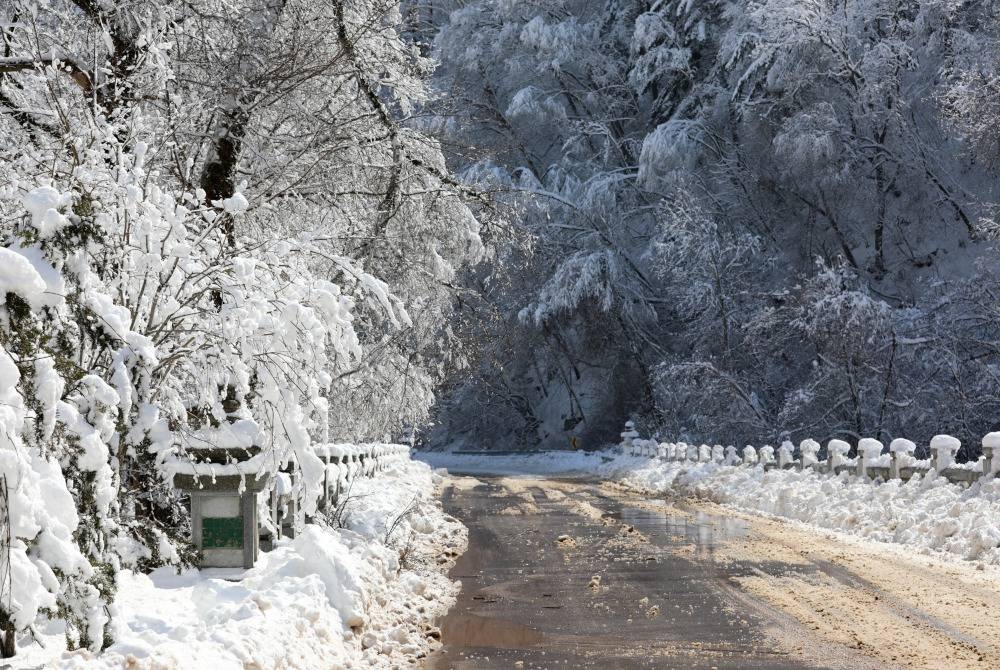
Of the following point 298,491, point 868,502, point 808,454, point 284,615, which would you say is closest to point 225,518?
point 298,491

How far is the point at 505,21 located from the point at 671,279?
15.9 metres

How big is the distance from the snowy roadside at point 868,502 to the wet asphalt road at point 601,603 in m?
2.12

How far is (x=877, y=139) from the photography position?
43.0 meters

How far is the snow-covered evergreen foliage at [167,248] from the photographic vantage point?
227 inches

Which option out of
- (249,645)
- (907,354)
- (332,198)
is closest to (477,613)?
(249,645)

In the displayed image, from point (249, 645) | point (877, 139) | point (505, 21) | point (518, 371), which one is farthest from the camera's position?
point (518, 371)

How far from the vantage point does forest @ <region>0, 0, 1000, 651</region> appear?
22.9ft

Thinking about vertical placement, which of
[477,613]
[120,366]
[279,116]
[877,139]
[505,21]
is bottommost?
[477,613]

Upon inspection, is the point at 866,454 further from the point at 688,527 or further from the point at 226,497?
the point at 226,497

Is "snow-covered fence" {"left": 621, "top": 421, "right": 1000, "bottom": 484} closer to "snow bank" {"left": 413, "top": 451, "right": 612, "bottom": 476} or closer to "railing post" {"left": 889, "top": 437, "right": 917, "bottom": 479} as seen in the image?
"railing post" {"left": 889, "top": 437, "right": 917, "bottom": 479}

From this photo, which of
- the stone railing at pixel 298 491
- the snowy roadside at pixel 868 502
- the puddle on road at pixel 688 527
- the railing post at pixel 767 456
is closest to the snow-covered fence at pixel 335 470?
the stone railing at pixel 298 491

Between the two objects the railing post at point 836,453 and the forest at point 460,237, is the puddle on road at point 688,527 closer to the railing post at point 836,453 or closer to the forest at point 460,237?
the railing post at point 836,453

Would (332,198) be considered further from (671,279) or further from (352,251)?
(671,279)

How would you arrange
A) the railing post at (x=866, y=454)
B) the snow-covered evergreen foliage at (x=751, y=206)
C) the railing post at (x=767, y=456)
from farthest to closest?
1. the snow-covered evergreen foliage at (x=751, y=206)
2. the railing post at (x=767, y=456)
3. the railing post at (x=866, y=454)
